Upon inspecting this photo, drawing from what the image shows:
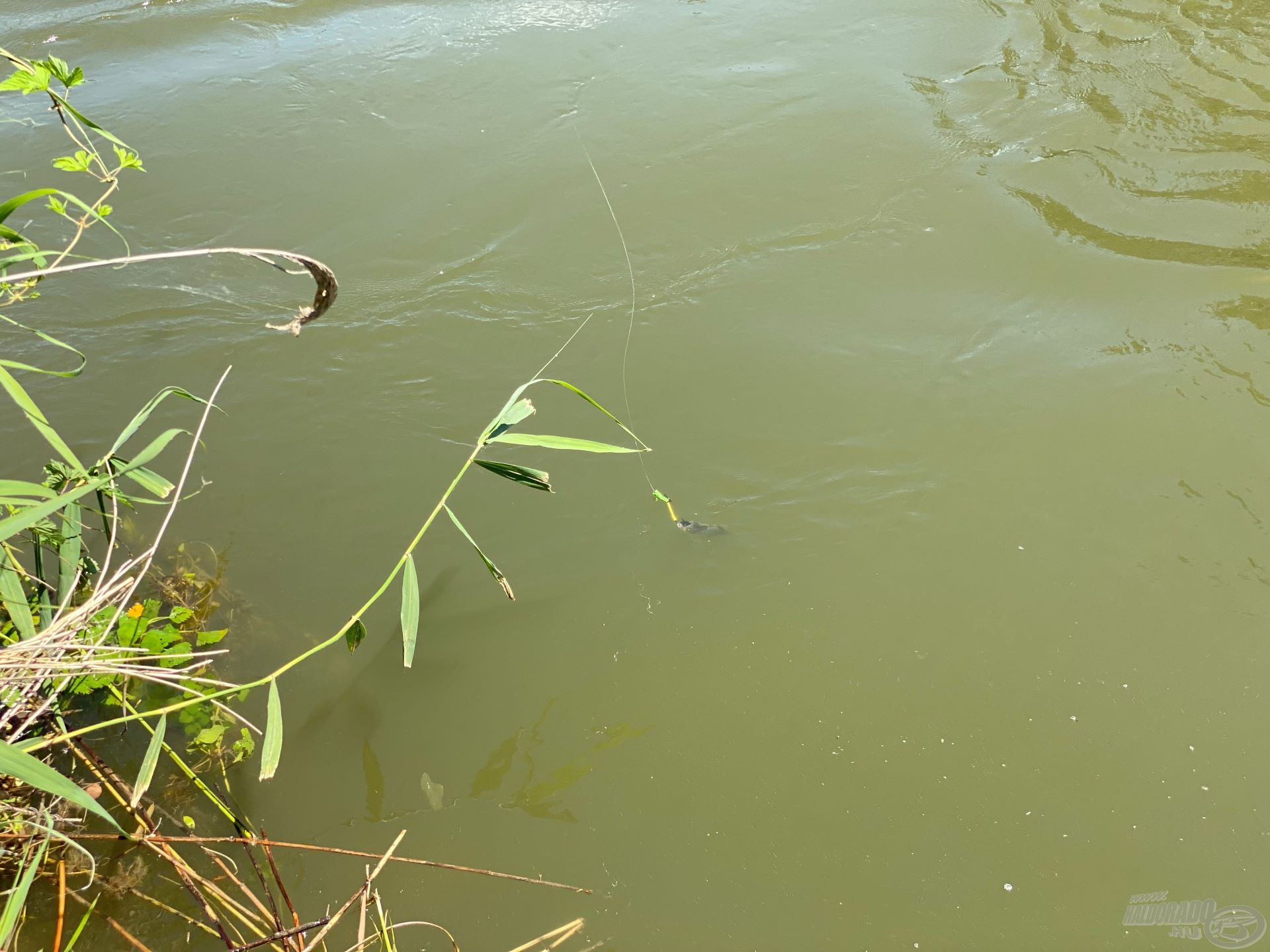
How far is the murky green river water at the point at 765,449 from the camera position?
2.11 meters

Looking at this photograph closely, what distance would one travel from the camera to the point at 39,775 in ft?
4.11

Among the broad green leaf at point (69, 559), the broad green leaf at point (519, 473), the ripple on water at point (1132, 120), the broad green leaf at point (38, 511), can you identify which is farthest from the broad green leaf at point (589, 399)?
the ripple on water at point (1132, 120)

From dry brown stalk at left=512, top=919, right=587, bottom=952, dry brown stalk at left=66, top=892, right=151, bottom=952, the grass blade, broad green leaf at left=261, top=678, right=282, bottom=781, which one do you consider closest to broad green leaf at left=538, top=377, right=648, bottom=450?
the grass blade

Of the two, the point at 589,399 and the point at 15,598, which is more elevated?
the point at 589,399

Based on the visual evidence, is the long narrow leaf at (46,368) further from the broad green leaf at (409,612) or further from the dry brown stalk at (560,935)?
the dry brown stalk at (560,935)

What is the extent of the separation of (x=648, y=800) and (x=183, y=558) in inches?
63.7

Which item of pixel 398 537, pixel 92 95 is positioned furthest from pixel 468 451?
A: pixel 92 95

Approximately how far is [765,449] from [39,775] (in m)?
2.15

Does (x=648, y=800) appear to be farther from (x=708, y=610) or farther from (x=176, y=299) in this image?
(x=176, y=299)

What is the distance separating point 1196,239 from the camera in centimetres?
340

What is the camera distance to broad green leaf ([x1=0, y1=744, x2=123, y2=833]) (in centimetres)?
123

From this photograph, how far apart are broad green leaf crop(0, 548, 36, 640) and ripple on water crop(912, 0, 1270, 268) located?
12.1 ft

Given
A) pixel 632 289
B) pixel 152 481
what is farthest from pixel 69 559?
pixel 632 289

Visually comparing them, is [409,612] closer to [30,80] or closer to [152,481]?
[152,481]
